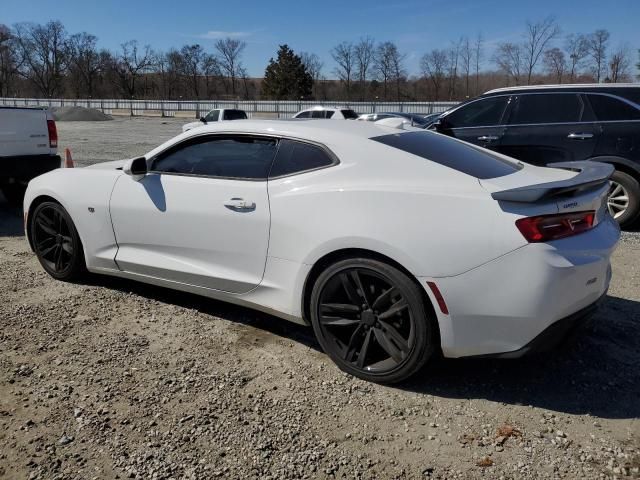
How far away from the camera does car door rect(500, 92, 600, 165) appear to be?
677cm

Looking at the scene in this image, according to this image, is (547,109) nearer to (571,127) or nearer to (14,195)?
(571,127)

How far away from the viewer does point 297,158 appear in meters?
3.52

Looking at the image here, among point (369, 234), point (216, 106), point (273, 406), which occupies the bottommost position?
point (273, 406)

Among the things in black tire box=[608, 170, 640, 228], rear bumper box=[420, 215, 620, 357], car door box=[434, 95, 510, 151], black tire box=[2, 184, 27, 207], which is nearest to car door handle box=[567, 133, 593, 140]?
black tire box=[608, 170, 640, 228]

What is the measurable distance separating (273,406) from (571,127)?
18.4ft

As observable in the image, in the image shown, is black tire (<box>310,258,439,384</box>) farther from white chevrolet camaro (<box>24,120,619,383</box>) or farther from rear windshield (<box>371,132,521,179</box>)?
rear windshield (<box>371,132,521,179</box>)

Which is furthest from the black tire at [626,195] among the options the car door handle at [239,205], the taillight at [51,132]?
the taillight at [51,132]

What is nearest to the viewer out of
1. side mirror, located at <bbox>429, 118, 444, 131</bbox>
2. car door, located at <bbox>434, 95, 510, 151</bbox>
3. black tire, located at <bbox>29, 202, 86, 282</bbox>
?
black tire, located at <bbox>29, 202, 86, 282</bbox>

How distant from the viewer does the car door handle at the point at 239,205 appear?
352cm

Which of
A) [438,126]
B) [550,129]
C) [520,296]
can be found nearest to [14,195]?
[438,126]

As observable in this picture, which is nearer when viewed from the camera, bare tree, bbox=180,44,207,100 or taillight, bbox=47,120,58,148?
taillight, bbox=47,120,58,148

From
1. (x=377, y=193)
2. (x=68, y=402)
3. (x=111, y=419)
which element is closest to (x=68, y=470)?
(x=111, y=419)

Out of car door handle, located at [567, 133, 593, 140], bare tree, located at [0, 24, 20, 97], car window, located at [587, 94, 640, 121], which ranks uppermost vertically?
bare tree, located at [0, 24, 20, 97]

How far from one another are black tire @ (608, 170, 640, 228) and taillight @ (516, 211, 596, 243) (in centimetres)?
434
